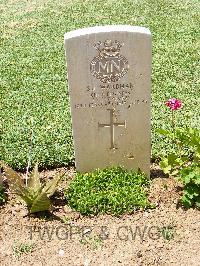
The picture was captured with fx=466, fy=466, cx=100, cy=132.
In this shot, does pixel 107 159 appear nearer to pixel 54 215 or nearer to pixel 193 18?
pixel 54 215

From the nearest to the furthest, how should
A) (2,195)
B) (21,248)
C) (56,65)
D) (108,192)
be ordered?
(21,248) < (108,192) < (2,195) < (56,65)

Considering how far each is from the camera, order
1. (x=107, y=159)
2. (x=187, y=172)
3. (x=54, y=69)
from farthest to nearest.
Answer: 1. (x=54, y=69)
2. (x=107, y=159)
3. (x=187, y=172)

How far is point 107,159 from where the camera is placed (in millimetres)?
5285

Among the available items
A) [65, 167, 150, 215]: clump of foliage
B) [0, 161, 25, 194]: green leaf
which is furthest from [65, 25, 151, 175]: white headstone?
[0, 161, 25, 194]: green leaf

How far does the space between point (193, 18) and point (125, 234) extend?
6.74 m

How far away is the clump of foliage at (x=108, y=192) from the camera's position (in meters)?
4.92

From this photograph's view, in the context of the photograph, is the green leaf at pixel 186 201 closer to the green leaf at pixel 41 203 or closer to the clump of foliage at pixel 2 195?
the green leaf at pixel 41 203

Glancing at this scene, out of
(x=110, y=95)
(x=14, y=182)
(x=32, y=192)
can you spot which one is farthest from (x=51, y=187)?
(x=110, y=95)

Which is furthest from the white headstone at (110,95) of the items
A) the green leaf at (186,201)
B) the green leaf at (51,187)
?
the green leaf at (186,201)

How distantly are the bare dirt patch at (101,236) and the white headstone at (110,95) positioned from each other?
590 mm

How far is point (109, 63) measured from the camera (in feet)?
15.0

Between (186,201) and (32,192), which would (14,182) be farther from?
(186,201)

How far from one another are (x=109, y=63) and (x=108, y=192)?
1387 mm

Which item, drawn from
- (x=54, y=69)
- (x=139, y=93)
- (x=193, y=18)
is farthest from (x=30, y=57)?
(x=139, y=93)
